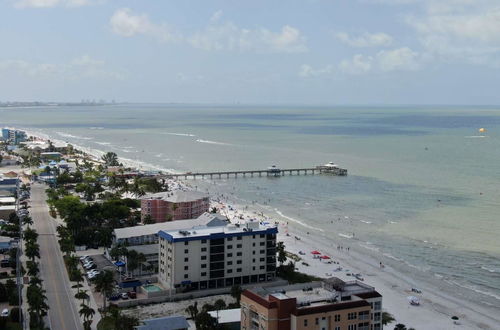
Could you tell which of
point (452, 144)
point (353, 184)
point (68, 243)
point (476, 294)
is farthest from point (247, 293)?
point (452, 144)

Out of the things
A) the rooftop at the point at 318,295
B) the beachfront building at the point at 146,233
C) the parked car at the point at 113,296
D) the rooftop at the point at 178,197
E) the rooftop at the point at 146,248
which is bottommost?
the parked car at the point at 113,296

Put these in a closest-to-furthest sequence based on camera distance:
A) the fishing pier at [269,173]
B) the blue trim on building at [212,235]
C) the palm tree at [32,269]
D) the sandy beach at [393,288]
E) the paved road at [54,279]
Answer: the paved road at [54,279], the sandy beach at [393,288], the blue trim on building at [212,235], the palm tree at [32,269], the fishing pier at [269,173]

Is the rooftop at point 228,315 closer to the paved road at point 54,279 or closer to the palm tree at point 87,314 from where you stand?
the palm tree at point 87,314

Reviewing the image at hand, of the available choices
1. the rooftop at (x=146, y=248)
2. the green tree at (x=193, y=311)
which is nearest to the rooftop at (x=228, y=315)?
the green tree at (x=193, y=311)

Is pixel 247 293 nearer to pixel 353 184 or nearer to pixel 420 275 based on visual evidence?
pixel 420 275

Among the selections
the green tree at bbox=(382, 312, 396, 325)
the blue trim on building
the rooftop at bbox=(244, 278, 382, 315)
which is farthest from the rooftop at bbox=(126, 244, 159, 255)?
the rooftop at bbox=(244, 278, 382, 315)

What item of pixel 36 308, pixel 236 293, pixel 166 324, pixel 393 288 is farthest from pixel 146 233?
pixel 393 288
